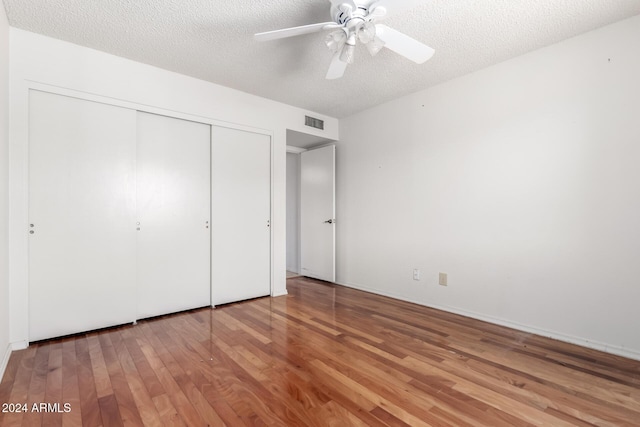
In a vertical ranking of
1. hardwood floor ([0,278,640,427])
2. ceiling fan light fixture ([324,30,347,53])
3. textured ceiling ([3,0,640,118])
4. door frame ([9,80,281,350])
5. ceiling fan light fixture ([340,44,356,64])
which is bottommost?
hardwood floor ([0,278,640,427])

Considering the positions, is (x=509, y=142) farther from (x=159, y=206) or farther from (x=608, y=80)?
(x=159, y=206)

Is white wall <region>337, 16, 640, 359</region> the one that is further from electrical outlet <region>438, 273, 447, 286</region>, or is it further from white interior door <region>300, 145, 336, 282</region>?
white interior door <region>300, 145, 336, 282</region>

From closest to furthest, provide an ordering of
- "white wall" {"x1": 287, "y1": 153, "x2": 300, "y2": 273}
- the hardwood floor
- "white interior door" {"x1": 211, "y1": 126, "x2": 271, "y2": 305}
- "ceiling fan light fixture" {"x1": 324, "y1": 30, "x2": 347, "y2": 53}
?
1. the hardwood floor
2. "ceiling fan light fixture" {"x1": 324, "y1": 30, "x2": 347, "y2": 53}
3. "white interior door" {"x1": 211, "y1": 126, "x2": 271, "y2": 305}
4. "white wall" {"x1": 287, "y1": 153, "x2": 300, "y2": 273}

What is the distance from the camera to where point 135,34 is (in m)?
2.34

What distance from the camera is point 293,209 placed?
210 inches

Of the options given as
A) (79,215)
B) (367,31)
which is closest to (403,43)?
(367,31)

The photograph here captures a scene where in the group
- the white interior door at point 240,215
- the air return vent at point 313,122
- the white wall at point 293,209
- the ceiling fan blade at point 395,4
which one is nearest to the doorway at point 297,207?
the white wall at point 293,209

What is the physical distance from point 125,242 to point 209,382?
Result: 5.30 feet

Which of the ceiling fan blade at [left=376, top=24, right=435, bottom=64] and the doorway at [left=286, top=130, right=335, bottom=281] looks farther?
the doorway at [left=286, top=130, right=335, bottom=281]

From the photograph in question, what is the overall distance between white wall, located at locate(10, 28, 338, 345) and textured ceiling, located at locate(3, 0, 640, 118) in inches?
4.5

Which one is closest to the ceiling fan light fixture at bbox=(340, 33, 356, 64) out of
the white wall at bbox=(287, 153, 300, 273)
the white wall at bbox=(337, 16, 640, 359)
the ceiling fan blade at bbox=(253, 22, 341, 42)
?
the ceiling fan blade at bbox=(253, 22, 341, 42)

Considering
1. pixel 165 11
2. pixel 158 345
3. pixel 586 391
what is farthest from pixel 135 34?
pixel 586 391

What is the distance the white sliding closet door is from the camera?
7.64 ft

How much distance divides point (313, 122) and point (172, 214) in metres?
2.21
